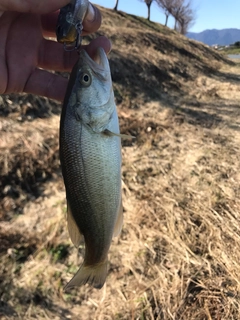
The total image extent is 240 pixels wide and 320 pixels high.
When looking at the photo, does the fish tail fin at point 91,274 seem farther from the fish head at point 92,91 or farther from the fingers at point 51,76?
the fingers at point 51,76

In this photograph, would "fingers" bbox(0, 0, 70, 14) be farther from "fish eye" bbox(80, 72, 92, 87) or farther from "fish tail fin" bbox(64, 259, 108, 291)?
"fish tail fin" bbox(64, 259, 108, 291)

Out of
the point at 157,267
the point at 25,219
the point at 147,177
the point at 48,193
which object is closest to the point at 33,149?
the point at 48,193

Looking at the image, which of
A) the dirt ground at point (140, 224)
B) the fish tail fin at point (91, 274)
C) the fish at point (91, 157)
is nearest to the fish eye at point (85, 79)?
the fish at point (91, 157)

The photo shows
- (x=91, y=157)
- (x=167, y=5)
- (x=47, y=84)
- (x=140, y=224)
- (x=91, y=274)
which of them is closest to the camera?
(x=91, y=157)

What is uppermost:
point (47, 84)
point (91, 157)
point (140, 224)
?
point (47, 84)

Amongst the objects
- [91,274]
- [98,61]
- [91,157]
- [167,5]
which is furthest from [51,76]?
[167,5]

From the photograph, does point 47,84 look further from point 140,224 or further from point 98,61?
point 140,224

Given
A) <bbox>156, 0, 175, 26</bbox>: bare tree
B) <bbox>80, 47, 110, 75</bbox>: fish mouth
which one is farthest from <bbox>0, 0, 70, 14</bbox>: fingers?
<bbox>156, 0, 175, 26</bbox>: bare tree
